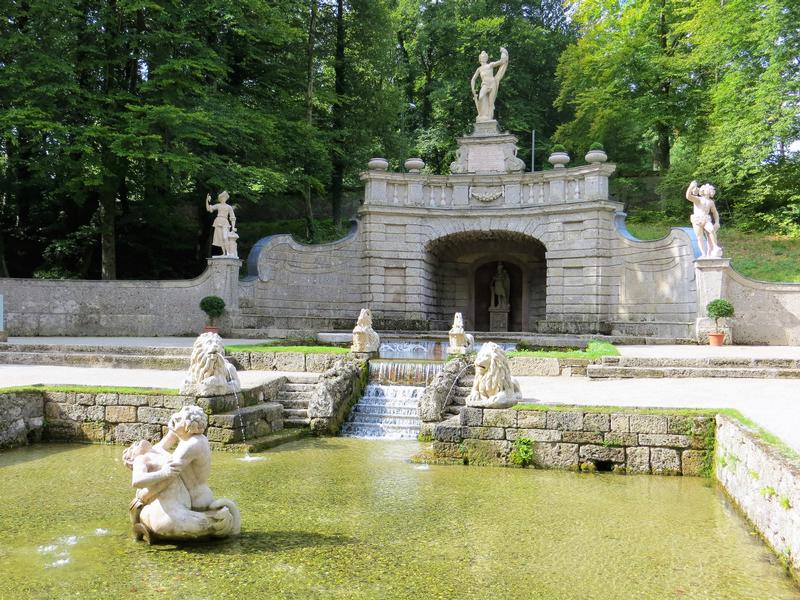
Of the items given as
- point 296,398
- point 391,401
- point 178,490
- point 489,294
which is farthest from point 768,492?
point 489,294

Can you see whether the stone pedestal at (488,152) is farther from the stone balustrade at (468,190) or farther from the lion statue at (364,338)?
the lion statue at (364,338)

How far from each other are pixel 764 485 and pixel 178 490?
4.32m

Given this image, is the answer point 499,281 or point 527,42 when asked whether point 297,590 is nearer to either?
point 499,281

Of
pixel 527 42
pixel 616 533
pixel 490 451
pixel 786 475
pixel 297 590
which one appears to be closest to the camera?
pixel 297 590

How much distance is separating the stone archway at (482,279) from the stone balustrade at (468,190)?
155 centimetres

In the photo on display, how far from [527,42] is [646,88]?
19.9 ft

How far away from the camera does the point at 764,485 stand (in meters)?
5.17

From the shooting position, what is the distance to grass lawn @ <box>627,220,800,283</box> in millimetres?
19875

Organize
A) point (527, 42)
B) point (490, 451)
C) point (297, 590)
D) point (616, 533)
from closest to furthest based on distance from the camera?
point (297, 590) < point (616, 533) < point (490, 451) < point (527, 42)

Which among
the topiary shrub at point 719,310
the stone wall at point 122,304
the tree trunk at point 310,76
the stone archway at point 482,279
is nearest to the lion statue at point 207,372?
the stone wall at point 122,304

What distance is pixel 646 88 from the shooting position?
26.5 meters

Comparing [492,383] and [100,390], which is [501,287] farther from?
[100,390]

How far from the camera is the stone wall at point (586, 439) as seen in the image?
24.1 feet

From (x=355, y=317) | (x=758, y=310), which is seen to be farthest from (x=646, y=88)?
(x=355, y=317)
